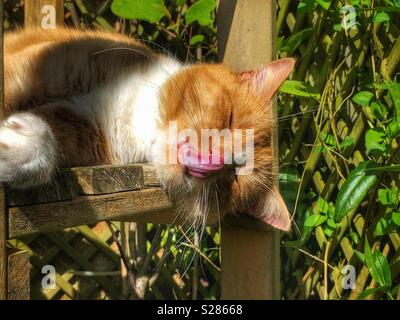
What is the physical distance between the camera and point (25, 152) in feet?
3.63

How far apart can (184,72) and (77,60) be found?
0.35m

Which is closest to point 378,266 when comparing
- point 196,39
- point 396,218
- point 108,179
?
point 396,218

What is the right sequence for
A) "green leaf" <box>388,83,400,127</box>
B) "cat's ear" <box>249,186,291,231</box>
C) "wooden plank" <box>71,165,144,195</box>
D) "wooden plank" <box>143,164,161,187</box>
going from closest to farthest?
"wooden plank" <box>71,165,144,195</box>, "wooden plank" <box>143,164,161,187</box>, "cat's ear" <box>249,186,291,231</box>, "green leaf" <box>388,83,400,127</box>

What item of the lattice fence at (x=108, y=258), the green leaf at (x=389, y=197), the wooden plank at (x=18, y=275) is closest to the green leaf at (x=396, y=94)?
the green leaf at (x=389, y=197)

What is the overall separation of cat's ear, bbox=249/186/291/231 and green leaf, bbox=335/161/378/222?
0.28 m

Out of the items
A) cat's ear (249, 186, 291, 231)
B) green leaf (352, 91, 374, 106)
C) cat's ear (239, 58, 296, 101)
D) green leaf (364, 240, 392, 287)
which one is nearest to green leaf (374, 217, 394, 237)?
green leaf (364, 240, 392, 287)

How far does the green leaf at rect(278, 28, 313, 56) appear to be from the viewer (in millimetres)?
2217

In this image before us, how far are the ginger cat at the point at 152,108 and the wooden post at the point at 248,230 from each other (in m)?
0.10

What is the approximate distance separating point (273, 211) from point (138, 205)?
21.3 inches

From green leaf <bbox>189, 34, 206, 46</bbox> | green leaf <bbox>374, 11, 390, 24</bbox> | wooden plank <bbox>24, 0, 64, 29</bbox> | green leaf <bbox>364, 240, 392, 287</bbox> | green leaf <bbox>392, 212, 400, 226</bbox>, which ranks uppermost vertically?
wooden plank <bbox>24, 0, 64, 29</bbox>

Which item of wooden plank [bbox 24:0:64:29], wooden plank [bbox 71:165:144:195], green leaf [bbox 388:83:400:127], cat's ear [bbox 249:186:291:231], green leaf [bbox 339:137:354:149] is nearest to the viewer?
wooden plank [bbox 71:165:144:195]

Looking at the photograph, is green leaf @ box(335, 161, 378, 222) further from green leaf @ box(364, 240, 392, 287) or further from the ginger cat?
the ginger cat

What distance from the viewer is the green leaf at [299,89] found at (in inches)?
82.4

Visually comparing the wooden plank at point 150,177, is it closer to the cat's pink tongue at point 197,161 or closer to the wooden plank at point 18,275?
the cat's pink tongue at point 197,161
